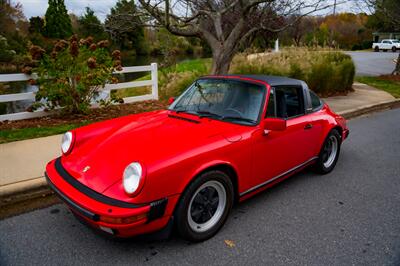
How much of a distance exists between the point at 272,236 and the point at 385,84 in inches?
583

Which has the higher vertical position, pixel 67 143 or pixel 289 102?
pixel 289 102

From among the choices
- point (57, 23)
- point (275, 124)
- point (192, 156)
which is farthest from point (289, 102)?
point (57, 23)

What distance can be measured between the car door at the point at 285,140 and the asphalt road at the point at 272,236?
15.8 inches

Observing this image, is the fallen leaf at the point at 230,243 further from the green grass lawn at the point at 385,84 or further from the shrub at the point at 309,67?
the green grass lawn at the point at 385,84

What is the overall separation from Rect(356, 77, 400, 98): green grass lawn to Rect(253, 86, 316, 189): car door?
32.5 feet

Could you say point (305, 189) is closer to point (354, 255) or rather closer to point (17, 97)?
point (354, 255)

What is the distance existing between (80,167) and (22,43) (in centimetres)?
3317

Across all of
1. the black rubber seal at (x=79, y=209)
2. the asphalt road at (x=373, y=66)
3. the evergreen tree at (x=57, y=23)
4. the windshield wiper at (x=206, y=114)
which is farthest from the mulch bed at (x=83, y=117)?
the evergreen tree at (x=57, y=23)

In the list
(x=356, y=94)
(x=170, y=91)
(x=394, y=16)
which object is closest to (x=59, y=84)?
(x=170, y=91)

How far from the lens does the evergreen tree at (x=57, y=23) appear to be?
49.3 metres

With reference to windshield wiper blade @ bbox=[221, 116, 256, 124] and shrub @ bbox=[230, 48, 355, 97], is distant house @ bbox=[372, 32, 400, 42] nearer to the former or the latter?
shrub @ bbox=[230, 48, 355, 97]

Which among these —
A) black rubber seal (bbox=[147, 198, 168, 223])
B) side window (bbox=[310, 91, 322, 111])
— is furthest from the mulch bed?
black rubber seal (bbox=[147, 198, 168, 223])

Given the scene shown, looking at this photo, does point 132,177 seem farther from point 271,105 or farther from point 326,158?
point 326,158

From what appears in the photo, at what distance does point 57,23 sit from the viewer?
164ft
